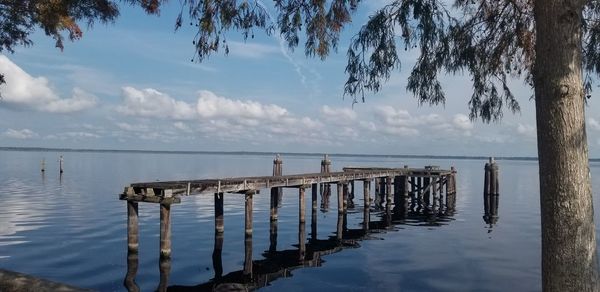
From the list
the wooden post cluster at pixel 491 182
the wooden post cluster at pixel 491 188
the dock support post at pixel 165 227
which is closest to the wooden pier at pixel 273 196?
the dock support post at pixel 165 227

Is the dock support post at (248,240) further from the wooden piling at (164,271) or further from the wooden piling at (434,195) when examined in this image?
the wooden piling at (434,195)

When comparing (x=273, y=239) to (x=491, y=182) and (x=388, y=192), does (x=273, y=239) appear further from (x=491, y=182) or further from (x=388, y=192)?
(x=491, y=182)

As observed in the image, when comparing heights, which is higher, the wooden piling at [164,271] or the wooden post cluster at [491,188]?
the wooden post cluster at [491,188]

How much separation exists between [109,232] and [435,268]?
43.5ft

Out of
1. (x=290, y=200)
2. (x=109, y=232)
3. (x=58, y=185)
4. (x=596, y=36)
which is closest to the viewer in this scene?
(x=596, y=36)

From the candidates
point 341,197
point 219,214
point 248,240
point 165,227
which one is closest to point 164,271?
point 165,227

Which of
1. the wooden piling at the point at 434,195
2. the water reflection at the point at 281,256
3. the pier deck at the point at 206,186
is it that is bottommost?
the water reflection at the point at 281,256

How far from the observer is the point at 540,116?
5633 millimetres

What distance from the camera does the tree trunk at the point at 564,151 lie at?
5469 millimetres

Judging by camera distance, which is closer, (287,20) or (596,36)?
(596,36)

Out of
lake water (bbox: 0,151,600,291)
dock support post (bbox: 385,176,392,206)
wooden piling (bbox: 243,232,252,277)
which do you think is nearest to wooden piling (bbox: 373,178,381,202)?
dock support post (bbox: 385,176,392,206)


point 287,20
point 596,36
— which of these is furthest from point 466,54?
point 287,20

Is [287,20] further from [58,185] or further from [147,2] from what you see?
[58,185]

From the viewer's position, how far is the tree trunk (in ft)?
17.9
